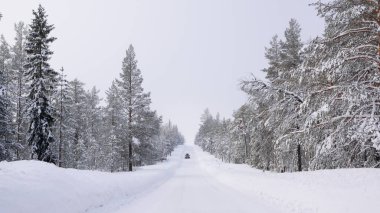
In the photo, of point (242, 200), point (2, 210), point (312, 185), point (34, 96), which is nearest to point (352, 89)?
point (312, 185)

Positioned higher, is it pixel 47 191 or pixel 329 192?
pixel 47 191

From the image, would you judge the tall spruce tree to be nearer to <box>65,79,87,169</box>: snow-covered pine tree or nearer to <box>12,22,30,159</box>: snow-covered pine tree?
<box>12,22,30,159</box>: snow-covered pine tree

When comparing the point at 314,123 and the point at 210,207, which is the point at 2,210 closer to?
the point at 210,207

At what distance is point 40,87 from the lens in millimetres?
28375

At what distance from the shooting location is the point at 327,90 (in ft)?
48.7

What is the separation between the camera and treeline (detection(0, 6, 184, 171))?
94.4 feet

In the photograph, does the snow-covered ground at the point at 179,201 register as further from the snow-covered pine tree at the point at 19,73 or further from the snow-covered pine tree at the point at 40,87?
the snow-covered pine tree at the point at 19,73

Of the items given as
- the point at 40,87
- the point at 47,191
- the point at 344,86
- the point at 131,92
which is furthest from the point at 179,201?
the point at 131,92

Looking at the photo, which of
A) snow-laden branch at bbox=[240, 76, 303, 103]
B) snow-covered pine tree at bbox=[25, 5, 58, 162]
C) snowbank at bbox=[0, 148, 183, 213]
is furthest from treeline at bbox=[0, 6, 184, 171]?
snow-laden branch at bbox=[240, 76, 303, 103]

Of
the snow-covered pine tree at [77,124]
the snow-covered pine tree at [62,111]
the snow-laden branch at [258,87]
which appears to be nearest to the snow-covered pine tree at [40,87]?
the snow-covered pine tree at [62,111]

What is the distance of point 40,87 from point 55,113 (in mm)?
2683

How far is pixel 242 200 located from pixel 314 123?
4.82m

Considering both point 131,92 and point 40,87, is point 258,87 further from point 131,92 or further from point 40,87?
point 131,92

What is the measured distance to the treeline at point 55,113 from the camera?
94.4ft
